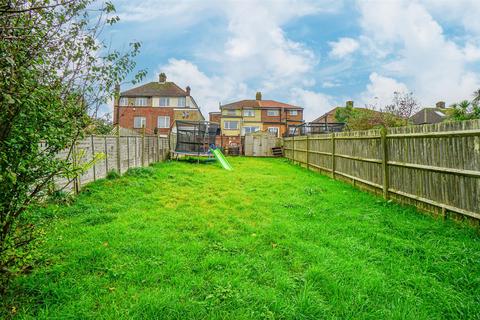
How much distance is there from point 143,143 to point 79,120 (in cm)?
877

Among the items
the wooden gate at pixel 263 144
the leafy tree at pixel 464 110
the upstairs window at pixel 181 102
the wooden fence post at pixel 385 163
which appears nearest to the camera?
the wooden fence post at pixel 385 163

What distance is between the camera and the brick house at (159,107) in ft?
113

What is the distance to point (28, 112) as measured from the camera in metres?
2.05

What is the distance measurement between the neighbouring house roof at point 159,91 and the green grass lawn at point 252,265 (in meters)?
33.5

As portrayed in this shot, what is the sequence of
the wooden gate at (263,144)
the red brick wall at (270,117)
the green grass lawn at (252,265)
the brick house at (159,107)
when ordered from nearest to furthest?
the green grass lawn at (252,265) < the wooden gate at (263,144) < the brick house at (159,107) < the red brick wall at (270,117)

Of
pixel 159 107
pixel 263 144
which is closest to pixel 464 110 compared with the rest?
pixel 263 144

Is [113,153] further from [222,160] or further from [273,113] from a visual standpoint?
[273,113]

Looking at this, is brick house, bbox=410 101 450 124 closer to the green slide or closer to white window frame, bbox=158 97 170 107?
the green slide

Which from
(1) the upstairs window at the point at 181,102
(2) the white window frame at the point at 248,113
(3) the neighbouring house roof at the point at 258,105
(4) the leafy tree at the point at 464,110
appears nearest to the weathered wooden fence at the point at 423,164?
(4) the leafy tree at the point at 464,110

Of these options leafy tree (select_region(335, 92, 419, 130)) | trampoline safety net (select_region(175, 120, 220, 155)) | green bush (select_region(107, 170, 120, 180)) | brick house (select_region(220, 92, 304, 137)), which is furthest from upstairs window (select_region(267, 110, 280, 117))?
green bush (select_region(107, 170, 120, 180))

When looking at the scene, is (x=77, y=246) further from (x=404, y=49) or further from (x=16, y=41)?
(x=404, y=49)

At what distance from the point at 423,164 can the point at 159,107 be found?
35.0 metres

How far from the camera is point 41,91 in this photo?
205 centimetres

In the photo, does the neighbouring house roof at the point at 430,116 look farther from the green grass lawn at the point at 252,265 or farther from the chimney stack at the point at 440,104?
the green grass lawn at the point at 252,265
